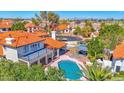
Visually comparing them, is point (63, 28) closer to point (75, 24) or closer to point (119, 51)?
point (75, 24)

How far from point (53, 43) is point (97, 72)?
842mm

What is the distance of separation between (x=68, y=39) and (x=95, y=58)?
Result: 0.53m

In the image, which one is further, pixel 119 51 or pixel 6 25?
pixel 6 25

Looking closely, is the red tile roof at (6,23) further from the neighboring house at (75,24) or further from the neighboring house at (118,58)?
the neighboring house at (118,58)

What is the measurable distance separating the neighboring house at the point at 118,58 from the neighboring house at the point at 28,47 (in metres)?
0.82

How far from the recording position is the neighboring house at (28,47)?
12.6 feet

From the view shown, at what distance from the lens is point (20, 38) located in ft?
12.7

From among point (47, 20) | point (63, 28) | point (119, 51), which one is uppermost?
point (47, 20)

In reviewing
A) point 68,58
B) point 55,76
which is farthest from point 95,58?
point 55,76

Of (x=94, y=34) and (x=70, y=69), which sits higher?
(x=94, y=34)

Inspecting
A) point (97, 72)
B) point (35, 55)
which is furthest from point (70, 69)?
point (35, 55)
